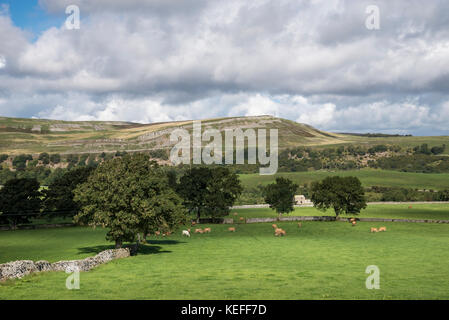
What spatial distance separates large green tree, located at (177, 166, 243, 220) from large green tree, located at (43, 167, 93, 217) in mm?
26368

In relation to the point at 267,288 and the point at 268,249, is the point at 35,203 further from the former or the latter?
the point at 267,288

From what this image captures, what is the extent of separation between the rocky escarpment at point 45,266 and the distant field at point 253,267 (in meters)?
1.33

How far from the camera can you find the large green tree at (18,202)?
112750 mm

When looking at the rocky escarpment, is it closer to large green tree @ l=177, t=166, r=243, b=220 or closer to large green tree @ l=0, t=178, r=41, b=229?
large green tree @ l=177, t=166, r=243, b=220

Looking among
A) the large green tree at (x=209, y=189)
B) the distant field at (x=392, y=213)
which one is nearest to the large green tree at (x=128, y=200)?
the large green tree at (x=209, y=189)

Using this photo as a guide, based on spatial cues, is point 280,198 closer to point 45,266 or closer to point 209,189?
point 209,189

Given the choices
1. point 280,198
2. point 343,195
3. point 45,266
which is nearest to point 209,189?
point 280,198

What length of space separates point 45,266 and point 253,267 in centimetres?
2130

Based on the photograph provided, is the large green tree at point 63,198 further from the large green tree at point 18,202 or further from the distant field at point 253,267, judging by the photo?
the distant field at point 253,267

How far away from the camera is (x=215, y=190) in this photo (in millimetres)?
122938

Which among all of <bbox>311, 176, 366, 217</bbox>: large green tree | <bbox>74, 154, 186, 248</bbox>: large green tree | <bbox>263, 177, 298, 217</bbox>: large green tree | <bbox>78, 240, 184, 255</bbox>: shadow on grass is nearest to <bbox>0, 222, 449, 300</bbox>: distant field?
<bbox>78, 240, 184, 255</bbox>: shadow on grass
